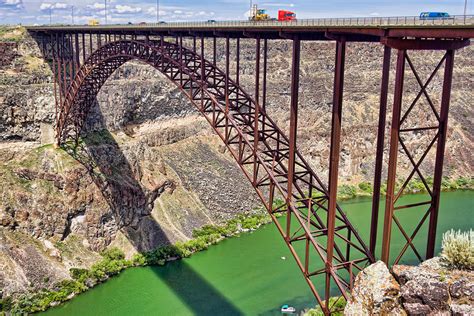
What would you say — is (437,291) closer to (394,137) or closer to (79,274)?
(394,137)

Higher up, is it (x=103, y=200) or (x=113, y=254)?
(x=103, y=200)

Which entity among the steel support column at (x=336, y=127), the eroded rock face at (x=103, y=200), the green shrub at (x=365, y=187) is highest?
the steel support column at (x=336, y=127)

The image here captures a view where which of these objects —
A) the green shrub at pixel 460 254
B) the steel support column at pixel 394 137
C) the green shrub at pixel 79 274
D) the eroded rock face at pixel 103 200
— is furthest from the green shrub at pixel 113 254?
the green shrub at pixel 460 254

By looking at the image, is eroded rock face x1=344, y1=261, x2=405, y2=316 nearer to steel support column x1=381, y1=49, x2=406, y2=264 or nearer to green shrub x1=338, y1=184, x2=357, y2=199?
steel support column x1=381, y1=49, x2=406, y2=264

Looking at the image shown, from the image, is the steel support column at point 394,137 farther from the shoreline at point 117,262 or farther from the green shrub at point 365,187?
the green shrub at point 365,187

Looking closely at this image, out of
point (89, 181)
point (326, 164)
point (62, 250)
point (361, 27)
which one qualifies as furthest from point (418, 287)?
point (326, 164)

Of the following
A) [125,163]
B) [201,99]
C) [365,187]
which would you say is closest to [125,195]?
[125,163]

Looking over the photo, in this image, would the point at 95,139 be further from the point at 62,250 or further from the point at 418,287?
the point at 418,287
